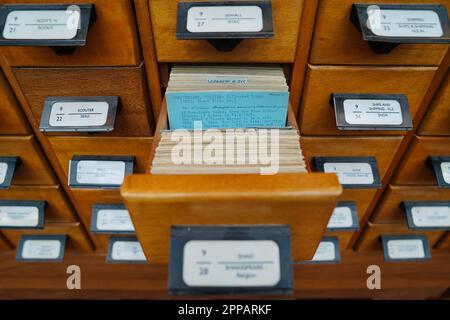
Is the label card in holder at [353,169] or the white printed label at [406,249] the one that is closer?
the label card in holder at [353,169]

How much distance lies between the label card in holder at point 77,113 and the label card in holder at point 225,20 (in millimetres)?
232

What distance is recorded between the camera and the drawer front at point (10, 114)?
0.68 m

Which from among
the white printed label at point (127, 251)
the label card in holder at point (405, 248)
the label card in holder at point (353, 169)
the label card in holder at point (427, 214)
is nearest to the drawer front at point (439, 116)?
the label card in holder at point (353, 169)

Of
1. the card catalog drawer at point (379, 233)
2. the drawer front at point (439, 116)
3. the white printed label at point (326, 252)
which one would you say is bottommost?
the white printed label at point (326, 252)

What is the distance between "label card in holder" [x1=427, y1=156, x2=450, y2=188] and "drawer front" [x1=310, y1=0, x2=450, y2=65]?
26cm

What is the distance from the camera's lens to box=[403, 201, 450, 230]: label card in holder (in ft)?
3.14

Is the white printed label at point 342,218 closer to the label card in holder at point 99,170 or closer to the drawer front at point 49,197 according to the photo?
the label card in holder at point 99,170

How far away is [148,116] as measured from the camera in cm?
74

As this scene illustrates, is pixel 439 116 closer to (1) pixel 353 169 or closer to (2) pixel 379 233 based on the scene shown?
(1) pixel 353 169

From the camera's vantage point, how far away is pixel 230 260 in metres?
0.49

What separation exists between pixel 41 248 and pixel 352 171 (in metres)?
0.97

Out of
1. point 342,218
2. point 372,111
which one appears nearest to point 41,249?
point 342,218
